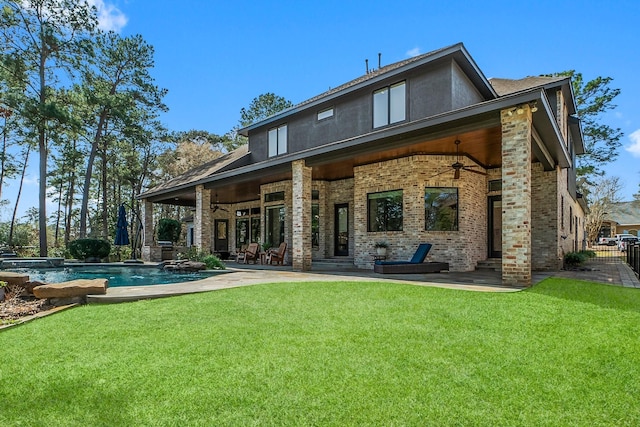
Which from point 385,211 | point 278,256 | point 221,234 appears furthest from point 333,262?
point 221,234

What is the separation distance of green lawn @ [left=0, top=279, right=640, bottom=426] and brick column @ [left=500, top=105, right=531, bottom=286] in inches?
69.6

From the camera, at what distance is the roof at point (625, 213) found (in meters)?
45.3

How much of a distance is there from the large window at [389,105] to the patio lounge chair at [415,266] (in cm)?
418

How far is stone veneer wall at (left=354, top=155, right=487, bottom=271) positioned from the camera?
38.2 ft

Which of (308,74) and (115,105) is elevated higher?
(308,74)

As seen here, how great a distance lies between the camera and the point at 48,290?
19.9ft

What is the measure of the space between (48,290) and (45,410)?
4.37 metres

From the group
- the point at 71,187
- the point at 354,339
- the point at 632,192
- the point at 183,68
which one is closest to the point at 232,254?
the point at 183,68

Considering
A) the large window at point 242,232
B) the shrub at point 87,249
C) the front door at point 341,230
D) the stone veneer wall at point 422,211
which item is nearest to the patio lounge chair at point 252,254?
the front door at point 341,230

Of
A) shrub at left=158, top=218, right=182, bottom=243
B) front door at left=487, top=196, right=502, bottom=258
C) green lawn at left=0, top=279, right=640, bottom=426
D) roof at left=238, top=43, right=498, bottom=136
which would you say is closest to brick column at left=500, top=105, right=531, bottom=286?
green lawn at left=0, top=279, right=640, bottom=426

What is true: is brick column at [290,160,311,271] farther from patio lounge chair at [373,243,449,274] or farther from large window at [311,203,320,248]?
large window at [311,203,320,248]

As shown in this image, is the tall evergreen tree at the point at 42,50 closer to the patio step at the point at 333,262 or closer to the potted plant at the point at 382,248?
the patio step at the point at 333,262

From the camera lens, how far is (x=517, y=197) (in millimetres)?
7113

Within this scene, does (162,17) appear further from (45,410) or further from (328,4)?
(45,410)
